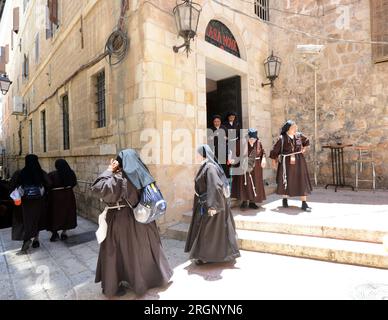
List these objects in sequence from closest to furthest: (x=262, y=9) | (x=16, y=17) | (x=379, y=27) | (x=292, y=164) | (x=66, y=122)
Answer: (x=292, y=164) < (x=379, y=27) < (x=262, y=9) < (x=66, y=122) < (x=16, y=17)

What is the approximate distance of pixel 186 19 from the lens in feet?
15.0

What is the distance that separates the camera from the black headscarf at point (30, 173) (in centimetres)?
445

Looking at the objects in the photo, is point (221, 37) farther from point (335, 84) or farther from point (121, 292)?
point (121, 292)

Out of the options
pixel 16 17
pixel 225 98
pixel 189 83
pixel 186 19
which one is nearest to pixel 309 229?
pixel 189 83

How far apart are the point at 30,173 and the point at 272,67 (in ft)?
20.9

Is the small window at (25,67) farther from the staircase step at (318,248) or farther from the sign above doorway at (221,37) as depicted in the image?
the staircase step at (318,248)

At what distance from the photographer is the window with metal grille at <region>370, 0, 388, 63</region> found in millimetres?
6152

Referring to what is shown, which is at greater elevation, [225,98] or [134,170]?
[225,98]

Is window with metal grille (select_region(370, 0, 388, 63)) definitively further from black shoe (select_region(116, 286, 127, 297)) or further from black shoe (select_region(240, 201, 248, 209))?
black shoe (select_region(116, 286, 127, 297))

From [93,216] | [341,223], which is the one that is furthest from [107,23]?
[341,223]

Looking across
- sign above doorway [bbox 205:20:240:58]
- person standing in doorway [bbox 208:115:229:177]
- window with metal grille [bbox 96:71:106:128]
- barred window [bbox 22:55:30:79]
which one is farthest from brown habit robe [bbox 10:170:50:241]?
barred window [bbox 22:55:30:79]
